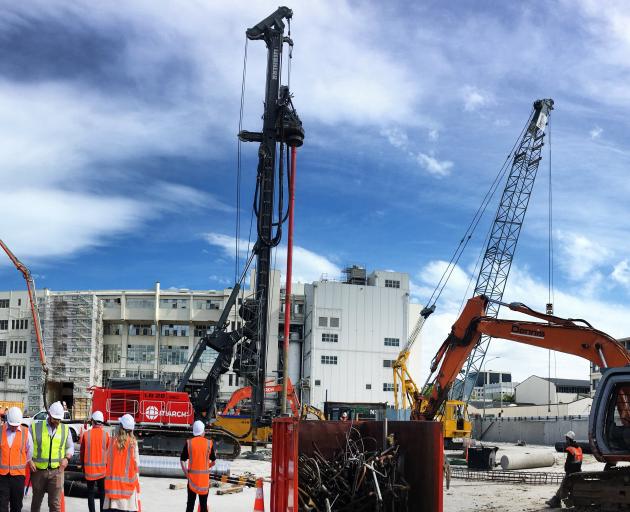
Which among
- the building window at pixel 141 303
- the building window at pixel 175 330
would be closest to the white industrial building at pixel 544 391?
the building window at pixel 175 330

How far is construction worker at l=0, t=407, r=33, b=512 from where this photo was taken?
10.2m

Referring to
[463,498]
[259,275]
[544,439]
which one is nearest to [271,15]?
[259,275]

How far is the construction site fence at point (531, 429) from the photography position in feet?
156

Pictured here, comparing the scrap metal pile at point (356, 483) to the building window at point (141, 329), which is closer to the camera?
the scrap metal pile at point (356, 483)

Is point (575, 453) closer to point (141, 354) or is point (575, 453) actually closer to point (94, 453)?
point (94, 453)

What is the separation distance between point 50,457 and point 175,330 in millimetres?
67057

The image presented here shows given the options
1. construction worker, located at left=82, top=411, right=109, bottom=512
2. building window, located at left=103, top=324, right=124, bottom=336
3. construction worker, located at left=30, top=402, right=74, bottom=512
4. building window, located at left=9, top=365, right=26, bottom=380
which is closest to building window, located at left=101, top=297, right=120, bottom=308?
building window, located at left=103, top=324, right=124, bottom=336

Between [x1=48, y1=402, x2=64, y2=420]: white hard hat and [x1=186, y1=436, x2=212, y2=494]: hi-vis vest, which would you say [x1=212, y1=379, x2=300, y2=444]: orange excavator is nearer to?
[x1=186, y1=436, x2=212, y2=494]: hi-vis vest

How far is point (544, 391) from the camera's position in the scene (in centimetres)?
9419

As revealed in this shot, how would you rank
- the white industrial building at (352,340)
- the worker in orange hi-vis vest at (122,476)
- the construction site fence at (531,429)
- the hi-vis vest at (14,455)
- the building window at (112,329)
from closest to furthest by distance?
1. the worker in orange hi-vis vest at (122,476)
2. the hi-vis vest at (14,455)
3. the construction site fence at (531,429)
4. the white industrial building at (352,340)
5. the building window at (112,329)

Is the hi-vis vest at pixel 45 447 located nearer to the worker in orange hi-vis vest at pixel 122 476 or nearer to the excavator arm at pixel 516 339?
the worker in orange hi-vis vest at pixel 122 476

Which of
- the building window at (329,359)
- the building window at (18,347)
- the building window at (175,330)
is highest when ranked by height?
the building window at (175,330)

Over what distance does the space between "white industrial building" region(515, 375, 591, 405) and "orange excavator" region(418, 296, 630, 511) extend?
69.2m

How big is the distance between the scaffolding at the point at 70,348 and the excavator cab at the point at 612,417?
6906cm
